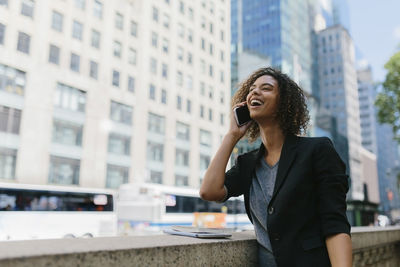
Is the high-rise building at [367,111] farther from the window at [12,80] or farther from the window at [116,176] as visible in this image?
the window at [12,80]

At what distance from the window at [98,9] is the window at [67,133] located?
368 inches

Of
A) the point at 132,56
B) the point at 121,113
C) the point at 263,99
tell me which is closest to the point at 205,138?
the point at 121,113

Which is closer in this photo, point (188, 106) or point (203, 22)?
point (188, 106)

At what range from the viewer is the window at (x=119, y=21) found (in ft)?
100

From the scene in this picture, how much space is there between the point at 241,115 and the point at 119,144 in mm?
27650

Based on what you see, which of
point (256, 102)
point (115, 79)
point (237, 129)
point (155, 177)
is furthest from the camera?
point (155, 177)

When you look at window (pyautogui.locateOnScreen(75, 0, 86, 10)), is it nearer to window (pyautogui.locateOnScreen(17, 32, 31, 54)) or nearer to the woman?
window (pyautogui.locateOnScreen(17, 32, 31, 54))

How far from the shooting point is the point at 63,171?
23.9m

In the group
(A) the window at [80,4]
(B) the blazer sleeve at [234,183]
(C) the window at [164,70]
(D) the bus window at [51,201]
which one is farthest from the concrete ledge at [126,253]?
(C) the window at [164,70]

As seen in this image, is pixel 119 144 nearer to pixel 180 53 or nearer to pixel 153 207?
pixel 180 53

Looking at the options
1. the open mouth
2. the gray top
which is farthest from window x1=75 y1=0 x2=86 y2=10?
the gray top

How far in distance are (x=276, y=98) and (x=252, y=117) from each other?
199 millimetres

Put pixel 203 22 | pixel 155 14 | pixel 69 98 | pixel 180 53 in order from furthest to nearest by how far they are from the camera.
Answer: pixel 203 22
pixel 180 53
pixel 155 14
pixel 69 98

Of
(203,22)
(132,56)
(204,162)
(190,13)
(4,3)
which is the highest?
(190,13)
